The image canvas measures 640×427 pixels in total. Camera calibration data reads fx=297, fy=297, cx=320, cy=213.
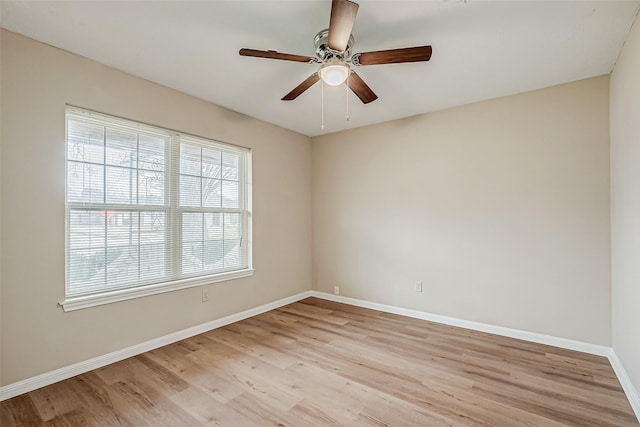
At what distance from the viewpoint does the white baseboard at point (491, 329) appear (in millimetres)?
2723

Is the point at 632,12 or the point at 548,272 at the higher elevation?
the point at 632,12

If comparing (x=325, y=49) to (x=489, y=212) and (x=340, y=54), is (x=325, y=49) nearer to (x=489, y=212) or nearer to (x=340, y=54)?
(x=340, y=54)

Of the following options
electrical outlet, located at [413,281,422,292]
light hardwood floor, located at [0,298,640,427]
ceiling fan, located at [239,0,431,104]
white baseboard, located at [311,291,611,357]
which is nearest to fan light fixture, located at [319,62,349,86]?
ceiling fan, located at [239,0,431,104]

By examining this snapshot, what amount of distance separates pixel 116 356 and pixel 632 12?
4509 millimetres

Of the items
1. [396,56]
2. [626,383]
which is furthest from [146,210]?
[626,383]

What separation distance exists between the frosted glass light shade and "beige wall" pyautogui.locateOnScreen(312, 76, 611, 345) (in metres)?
1.98

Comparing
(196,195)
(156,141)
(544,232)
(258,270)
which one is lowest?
(258,270)

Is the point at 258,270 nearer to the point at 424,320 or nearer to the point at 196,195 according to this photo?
the point at 196,195

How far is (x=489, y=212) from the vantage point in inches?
126

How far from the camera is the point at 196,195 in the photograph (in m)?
3.28

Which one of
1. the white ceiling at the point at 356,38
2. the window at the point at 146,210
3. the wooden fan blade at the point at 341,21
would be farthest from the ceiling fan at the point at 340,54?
the window at the point at 146,210

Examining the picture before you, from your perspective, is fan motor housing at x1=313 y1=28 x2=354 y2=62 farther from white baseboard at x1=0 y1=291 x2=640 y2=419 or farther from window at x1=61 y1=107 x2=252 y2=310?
white baseboard at x1=0 y1=291 x2=640 y2=419

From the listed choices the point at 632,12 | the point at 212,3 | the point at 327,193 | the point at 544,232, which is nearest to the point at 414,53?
the point at 212,3

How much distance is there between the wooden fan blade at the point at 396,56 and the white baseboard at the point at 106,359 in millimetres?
2990
